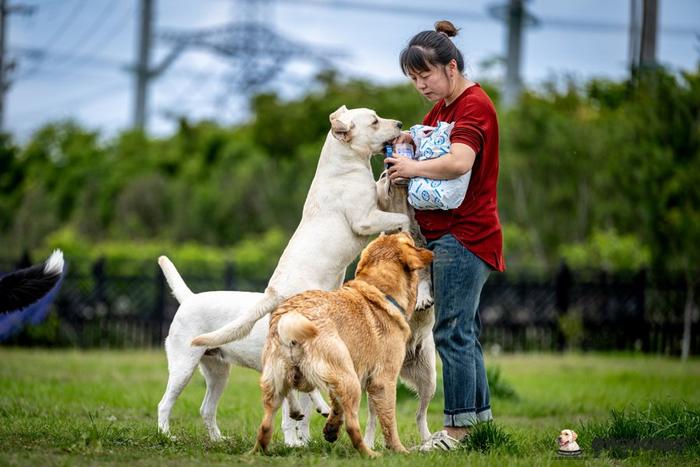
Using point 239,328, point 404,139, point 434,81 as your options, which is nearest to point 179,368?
point 239,328

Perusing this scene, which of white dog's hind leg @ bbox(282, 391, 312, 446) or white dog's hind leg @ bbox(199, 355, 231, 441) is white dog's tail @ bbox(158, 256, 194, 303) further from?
white dog's hind leg @ bbox(282, 391, 312, 446)

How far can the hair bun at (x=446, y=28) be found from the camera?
6816 mm

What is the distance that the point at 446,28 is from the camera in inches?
269

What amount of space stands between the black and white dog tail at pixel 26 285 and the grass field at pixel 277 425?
878 mm

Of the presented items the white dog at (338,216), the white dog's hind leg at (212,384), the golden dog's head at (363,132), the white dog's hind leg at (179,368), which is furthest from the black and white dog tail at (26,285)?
the golden dog's head at (363,132)

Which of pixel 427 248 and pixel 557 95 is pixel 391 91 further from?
pixel 427 248

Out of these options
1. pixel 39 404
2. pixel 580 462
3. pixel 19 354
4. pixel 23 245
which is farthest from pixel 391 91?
pixel 580 462

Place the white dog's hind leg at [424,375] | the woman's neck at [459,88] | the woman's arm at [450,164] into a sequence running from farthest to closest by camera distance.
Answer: the white dog's hind leg at [424,375]
the woman's neck at [459,88]
the woman's arm at [450,164]

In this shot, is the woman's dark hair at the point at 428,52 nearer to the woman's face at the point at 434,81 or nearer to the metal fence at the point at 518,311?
the woman's face at the point at 434,81

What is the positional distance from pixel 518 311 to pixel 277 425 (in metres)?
10.7

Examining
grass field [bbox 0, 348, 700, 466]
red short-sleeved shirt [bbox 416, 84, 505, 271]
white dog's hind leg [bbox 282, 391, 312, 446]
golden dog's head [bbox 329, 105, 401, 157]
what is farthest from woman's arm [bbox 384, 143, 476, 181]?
white dog's hind leg [bbox 282, 391, 312, 446]

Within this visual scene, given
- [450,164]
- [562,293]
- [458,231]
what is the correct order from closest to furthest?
[450,164] < [458,231] < [562,293]

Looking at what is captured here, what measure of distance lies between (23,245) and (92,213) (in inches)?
267

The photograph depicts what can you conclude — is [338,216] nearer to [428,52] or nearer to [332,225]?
[332,225]
